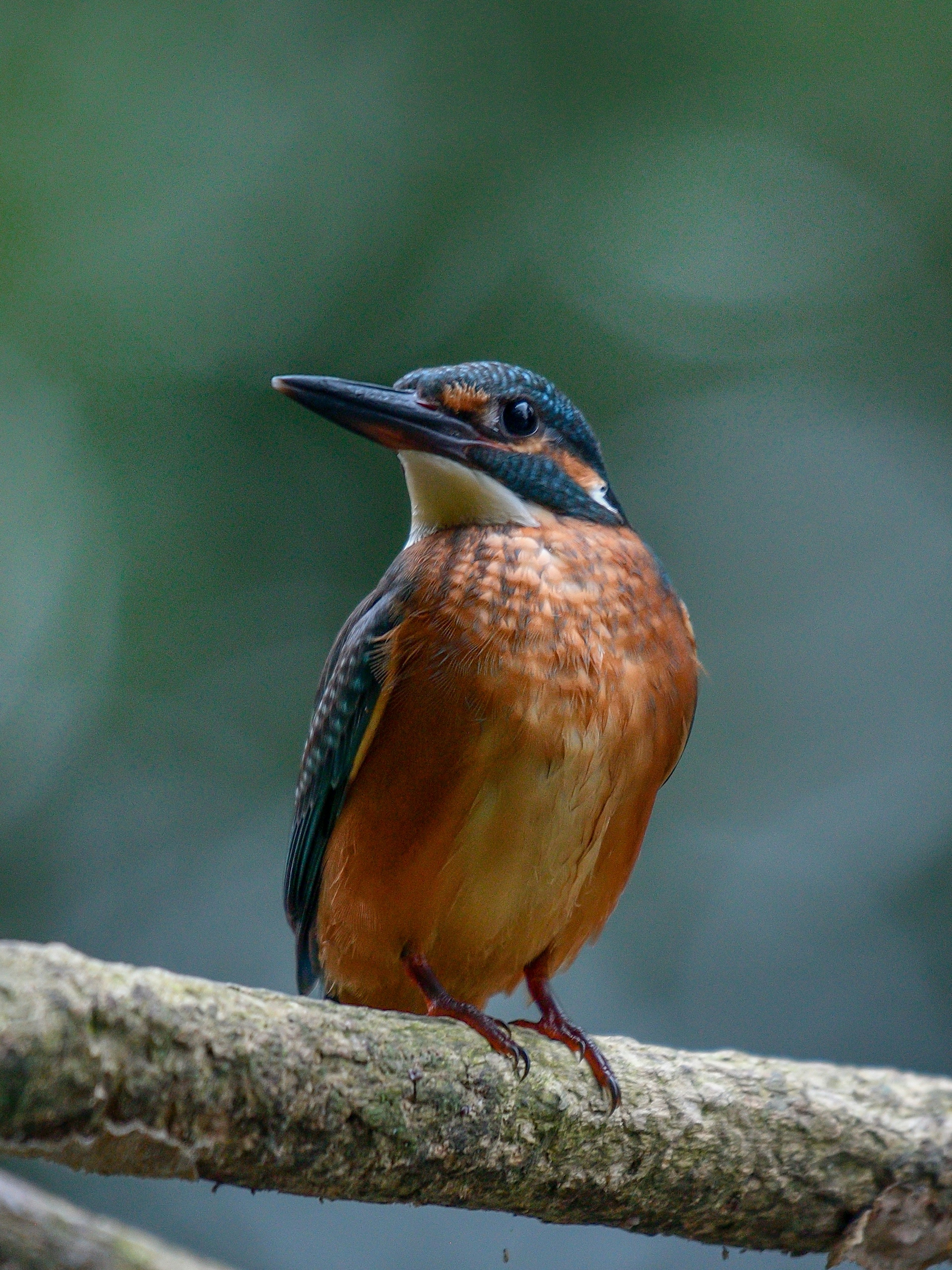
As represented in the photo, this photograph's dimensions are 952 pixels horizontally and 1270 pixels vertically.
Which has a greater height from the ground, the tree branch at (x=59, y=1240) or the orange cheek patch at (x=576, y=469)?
the orange cheek patch at (x=576, y=469)

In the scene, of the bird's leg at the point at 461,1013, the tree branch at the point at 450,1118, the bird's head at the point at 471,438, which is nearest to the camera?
the tree branch at the point at 450,1118

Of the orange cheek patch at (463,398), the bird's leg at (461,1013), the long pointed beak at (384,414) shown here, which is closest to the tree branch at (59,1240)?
the bird's leg at (461,1013)

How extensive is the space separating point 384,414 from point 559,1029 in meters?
1.57

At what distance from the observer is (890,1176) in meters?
2.88

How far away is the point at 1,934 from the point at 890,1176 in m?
4.12

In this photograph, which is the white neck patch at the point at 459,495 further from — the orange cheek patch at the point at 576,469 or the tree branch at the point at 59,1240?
the tree branch at the point at 59,1240

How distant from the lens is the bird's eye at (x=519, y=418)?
3.61m

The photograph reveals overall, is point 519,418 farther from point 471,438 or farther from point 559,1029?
point 559,1029

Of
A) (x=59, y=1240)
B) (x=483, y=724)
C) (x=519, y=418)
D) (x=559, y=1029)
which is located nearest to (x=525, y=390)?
(x=519, y=418)

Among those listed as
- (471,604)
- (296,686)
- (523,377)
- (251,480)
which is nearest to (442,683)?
(471,604)

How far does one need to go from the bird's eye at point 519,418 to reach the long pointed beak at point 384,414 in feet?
0.40

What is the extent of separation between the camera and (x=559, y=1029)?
306 cm

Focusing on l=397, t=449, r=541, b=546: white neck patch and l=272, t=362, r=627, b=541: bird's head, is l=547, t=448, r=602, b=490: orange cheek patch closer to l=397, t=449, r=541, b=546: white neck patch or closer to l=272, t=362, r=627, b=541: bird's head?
l=272, t=362, r=627, b=541: bird's head

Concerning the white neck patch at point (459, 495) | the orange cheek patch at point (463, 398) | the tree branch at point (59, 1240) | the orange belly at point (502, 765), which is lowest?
the tree branch at point (59, 1240)
